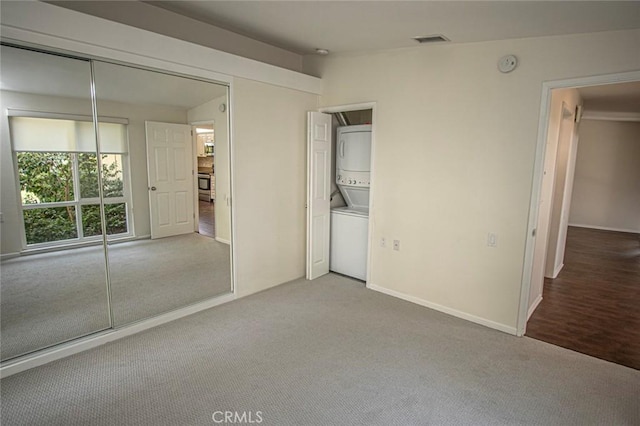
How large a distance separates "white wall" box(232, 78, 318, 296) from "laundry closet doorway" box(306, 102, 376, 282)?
149 mm

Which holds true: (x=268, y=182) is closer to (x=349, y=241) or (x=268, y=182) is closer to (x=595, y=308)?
(x=349, y=241)

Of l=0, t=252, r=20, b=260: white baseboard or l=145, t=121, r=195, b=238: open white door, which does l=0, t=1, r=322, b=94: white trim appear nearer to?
l=145, t=121, r=195, b=238: open white door

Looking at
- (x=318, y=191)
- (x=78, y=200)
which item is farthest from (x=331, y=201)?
(x=78, y=200)

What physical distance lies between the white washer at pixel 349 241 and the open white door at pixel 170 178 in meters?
1.82

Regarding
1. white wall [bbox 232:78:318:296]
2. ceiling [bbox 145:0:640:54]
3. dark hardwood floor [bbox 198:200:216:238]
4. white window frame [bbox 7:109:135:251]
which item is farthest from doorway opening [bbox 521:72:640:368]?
white window frame [bbox 7:109:135:251]

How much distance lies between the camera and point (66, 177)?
2.80 metres

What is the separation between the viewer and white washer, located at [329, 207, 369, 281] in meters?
4.31

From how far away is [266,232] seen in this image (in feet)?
13.0

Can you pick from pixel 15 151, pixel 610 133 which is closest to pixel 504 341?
pixel 15 151

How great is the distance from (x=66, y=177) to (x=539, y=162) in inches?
152

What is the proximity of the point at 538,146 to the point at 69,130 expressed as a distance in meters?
→ 3.77

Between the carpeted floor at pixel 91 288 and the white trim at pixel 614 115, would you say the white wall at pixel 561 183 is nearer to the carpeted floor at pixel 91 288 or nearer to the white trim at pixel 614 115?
the white trim at pixel 614 115

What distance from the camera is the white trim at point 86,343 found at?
7.98 feet

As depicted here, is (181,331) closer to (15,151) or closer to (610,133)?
(15,151)
